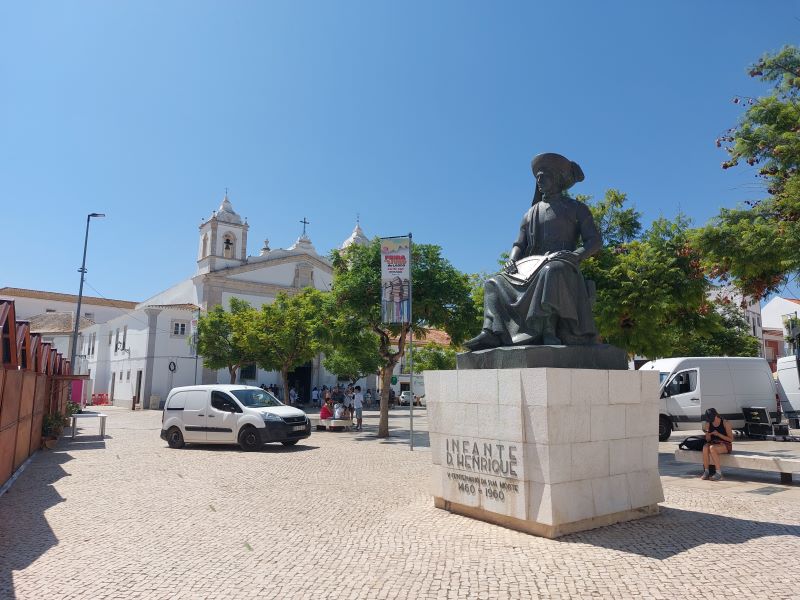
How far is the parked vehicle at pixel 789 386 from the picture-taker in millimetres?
18953

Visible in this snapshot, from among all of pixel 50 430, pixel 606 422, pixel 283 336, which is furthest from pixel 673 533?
pixel 283 336

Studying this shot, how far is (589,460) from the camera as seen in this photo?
18.4 ft

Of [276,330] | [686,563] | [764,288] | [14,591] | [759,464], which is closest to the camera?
[14,591]

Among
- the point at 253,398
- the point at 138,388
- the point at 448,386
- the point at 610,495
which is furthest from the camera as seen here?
the point at 138,388

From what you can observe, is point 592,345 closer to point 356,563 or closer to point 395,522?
point 395,522

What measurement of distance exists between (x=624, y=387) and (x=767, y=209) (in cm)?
792

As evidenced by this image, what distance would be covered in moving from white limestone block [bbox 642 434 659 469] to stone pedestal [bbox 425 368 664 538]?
0.01 meters

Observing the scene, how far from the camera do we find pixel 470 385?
20.3 feet

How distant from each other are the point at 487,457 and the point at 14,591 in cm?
424

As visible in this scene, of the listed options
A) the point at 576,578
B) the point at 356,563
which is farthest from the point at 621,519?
the point at 356,563

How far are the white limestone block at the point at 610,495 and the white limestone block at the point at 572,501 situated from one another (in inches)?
3.2

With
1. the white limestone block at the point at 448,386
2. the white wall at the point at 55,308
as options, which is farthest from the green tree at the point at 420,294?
the white wall at the point at 55,308

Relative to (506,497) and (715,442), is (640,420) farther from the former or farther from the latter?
(715,442)

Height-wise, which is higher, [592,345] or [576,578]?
[592,345]
